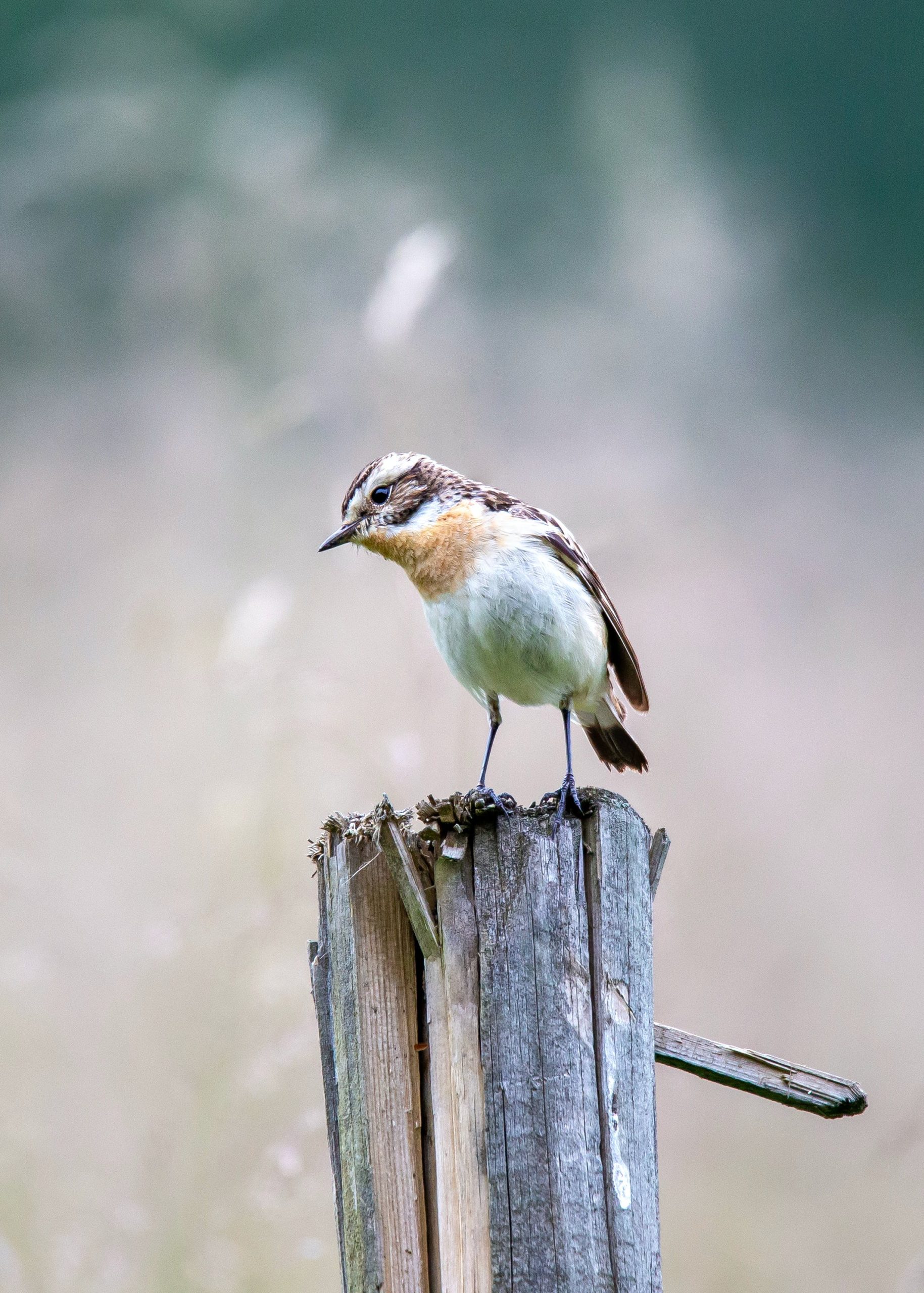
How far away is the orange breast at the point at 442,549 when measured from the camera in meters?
2.98

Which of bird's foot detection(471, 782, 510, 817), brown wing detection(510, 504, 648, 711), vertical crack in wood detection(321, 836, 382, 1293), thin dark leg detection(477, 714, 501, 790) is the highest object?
brown wing detection(510, 504, 648, 711)

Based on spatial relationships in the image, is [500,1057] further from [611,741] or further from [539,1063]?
[611,741]

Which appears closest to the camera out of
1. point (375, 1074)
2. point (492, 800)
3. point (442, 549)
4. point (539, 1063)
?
point (539, 1063)

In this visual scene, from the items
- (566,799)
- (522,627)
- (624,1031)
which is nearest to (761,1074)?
(624,1031)

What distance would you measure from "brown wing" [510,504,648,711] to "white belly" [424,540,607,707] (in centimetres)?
3

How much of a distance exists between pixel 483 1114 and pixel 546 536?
176cm

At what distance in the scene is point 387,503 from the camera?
3166mm

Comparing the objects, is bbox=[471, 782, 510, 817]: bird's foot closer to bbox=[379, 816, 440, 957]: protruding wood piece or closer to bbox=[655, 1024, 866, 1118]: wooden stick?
bbox=[379, 816, 440, 957]: protruding wood piece

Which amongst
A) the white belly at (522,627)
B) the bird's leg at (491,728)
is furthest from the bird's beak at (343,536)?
the bird's leg at (491,728)

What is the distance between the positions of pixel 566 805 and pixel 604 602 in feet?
4.16

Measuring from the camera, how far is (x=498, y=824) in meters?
1.86

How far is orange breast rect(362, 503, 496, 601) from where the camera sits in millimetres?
2980

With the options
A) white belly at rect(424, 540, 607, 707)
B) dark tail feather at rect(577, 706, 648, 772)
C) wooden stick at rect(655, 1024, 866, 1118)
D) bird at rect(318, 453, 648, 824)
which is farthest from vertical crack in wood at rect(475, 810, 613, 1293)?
dark tail feather at rect(577, 706, 648, 772)

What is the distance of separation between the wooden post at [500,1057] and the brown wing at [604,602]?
1226 mm
